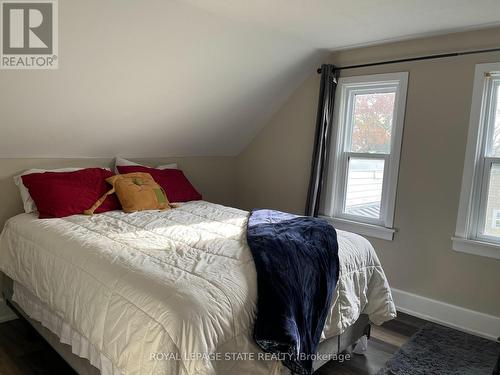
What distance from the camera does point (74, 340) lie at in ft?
5.84

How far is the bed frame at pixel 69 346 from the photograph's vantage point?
1.81m

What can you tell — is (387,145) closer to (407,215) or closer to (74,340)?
(407,215)

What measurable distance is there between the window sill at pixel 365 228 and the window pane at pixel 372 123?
26.1 inches

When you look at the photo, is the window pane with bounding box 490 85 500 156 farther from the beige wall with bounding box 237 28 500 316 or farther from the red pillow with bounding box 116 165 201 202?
the red pillow with bounding box 116 165 201 202

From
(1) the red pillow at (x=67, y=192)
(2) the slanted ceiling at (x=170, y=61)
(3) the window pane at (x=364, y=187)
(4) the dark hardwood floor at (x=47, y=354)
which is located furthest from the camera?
(3) the window pane at (x=364, y=187)

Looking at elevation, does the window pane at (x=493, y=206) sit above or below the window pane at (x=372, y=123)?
below

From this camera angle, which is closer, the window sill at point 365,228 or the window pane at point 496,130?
the window pane at point 496,130

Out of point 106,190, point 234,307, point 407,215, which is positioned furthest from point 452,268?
point 106,190

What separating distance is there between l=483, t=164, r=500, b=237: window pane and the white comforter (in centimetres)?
109

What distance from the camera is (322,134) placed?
348 centimetres

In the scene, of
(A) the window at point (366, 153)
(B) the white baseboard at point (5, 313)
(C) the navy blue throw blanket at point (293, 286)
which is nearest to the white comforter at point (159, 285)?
(C) the navy blue throw blanket at point (293, 286)

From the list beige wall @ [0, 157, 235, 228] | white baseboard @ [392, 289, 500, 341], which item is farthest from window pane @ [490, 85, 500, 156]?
beige wall @ [0, 157, 235, 228]

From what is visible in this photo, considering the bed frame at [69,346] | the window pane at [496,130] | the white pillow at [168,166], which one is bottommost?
the bed frame at [69,346]

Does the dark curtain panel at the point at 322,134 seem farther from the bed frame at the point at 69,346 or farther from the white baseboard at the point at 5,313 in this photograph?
the white baseboard at the point at 5,313
